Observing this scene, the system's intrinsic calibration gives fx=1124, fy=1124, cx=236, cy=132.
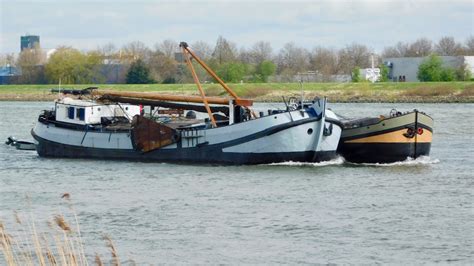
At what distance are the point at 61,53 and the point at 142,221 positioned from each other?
10426 centimetres

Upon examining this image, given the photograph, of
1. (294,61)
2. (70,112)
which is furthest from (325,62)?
(70,112)

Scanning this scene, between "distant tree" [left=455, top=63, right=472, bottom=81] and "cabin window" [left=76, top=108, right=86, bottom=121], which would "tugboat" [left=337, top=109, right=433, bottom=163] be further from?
"distant tree" [left=455, top=63, right=472, bottom=81]

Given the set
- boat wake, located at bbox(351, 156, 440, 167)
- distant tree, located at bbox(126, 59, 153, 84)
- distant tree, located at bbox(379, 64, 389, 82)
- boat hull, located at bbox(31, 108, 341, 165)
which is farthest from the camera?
distant tree, located at bbox(379, 64, 389, 82)

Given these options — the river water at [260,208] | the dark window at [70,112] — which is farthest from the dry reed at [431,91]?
the dark window at [70,112]

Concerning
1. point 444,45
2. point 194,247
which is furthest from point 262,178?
point 444,45

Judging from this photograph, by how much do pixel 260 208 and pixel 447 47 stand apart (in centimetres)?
13879

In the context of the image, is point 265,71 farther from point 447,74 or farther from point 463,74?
point 463,74

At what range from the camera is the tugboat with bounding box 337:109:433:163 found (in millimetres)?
34656

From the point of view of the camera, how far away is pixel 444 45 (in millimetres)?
161250

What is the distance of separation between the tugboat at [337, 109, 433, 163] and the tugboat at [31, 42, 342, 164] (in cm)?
121

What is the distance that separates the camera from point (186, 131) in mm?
34906

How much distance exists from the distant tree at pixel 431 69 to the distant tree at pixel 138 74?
27802 mm

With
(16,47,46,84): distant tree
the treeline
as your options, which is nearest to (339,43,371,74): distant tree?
the treeline

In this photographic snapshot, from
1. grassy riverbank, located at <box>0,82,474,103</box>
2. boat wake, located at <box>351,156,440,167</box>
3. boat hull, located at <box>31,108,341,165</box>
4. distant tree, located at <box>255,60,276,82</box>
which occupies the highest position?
boat hull, located at <box>31,108,341,165</box>
